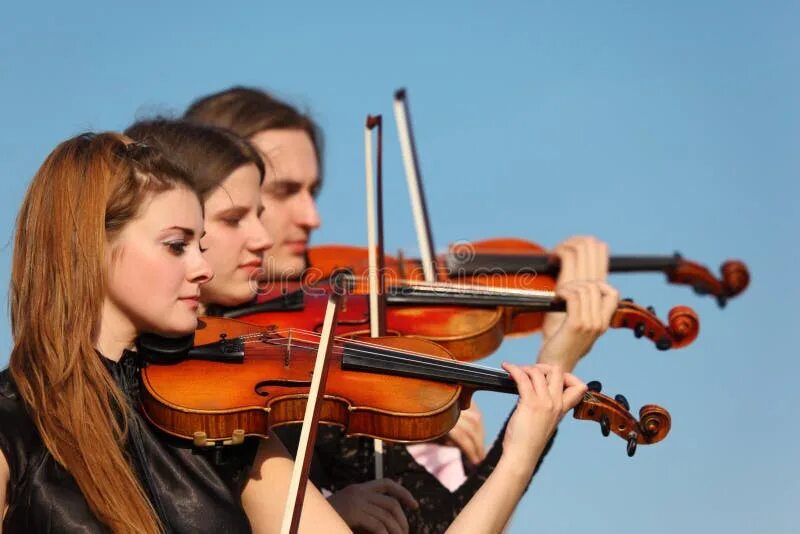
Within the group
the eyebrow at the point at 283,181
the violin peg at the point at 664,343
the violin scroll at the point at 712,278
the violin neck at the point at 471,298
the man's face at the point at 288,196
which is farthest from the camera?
the violin scroll at the point at 712,278

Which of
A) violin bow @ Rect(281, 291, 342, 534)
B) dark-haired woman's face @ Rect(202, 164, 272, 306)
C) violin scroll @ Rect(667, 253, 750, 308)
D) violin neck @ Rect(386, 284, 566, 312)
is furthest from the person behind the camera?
violin scroll @ Rect(667, 253, 750, 308)

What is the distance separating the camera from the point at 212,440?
3150 mm

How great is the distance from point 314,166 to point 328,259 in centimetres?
37

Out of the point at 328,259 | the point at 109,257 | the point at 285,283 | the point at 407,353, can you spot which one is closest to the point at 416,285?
the point at 285,283

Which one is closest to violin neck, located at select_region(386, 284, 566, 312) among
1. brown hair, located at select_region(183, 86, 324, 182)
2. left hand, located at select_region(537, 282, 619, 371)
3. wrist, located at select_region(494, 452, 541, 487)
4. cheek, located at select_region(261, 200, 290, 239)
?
left hand, located at select_region(537, 282, 619, 371)

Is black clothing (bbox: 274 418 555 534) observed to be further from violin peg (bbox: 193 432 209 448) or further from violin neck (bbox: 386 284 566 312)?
violin peg (bbox: 193 432 209 448)

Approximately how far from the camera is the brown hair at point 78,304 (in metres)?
3.10

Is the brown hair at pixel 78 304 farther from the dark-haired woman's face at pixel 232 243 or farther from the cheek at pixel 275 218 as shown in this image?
the cheek at pixel 275 218

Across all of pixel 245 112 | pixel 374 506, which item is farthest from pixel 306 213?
pixel 374 506

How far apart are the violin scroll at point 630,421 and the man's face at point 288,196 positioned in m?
1.84

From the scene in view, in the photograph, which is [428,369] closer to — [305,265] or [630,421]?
[630,421]

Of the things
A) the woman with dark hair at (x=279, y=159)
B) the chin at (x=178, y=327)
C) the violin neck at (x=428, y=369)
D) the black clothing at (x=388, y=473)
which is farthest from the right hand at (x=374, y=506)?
the woman with dark hair at (x=279, y=159)

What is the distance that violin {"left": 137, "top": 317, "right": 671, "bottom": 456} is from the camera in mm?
3164

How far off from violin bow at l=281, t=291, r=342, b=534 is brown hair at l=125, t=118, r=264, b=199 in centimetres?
129
